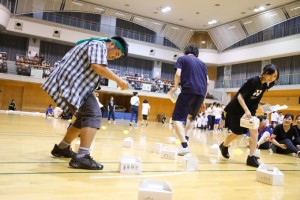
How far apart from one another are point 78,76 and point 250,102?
260 cm

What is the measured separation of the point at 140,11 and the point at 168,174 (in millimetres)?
21602

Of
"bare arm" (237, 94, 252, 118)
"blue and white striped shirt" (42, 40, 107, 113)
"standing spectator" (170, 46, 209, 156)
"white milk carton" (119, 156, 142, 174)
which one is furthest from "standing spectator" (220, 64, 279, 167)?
"blue and white striped shirt" (42, 40, 107, 113)

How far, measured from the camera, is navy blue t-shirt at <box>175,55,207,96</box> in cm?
441

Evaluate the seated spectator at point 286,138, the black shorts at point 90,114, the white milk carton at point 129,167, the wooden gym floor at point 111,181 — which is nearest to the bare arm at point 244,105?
the wooden gym floor at point 111,181

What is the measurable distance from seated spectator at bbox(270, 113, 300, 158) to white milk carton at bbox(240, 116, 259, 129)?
283 centimetres

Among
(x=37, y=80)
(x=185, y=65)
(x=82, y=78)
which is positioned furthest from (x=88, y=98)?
(x=37, y=80)

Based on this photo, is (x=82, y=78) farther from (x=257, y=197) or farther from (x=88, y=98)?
(x=257, y=197)

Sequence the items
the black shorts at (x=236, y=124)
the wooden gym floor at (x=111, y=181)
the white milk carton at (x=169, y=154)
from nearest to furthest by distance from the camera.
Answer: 1. the wooden gym floor at (x=111, y=181)
2. the white milk carton at (x=169, y=154)
3. the black shorts at (x=236, y=124)

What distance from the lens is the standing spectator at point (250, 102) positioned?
4047 mm

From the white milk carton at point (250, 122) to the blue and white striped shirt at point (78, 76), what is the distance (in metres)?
2.17

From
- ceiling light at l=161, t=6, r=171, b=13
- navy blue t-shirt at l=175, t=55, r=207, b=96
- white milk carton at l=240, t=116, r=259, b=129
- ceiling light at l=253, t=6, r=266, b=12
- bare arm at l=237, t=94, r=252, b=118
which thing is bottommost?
white milk carton at l=240, t=116, r=259, b=129

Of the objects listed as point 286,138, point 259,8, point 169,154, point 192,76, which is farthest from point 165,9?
point 169,154

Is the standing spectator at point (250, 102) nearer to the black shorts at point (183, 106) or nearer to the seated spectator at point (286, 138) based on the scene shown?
the black shorts at point (183, 106)

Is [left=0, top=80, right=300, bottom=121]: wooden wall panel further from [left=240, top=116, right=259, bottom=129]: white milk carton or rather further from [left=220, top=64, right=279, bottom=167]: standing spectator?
[left=240, top=116, right=259, bottom=129]: white milk carton
